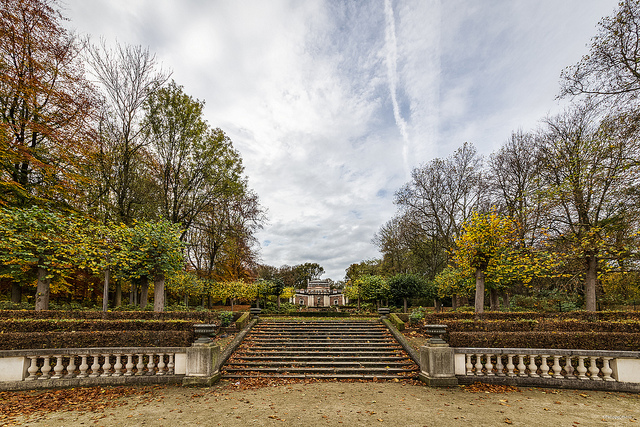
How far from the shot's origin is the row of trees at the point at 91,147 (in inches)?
519

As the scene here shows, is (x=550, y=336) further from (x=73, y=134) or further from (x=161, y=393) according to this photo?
(x=73, y=134)

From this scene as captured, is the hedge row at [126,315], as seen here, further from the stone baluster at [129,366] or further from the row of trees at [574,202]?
the row of trees at [574,202]

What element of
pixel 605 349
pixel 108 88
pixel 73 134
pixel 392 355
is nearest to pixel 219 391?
pixel 392 355

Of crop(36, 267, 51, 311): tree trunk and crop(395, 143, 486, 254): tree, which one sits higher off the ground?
crop(395, 143, 486, 254): tree

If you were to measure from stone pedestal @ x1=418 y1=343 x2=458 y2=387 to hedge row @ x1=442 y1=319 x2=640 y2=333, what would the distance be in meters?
1.67

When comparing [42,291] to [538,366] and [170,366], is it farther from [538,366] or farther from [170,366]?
[538,366]

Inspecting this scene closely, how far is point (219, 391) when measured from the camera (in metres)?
7.35

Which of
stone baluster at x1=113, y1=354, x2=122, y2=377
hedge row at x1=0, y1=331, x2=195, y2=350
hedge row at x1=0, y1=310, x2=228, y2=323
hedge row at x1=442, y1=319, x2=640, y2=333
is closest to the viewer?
stone baluster at x1=113, y1=354, x2=122, y2=377

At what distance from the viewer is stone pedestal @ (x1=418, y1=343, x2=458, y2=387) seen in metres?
7.53

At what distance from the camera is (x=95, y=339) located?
7.83 meters

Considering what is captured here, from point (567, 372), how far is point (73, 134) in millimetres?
21360

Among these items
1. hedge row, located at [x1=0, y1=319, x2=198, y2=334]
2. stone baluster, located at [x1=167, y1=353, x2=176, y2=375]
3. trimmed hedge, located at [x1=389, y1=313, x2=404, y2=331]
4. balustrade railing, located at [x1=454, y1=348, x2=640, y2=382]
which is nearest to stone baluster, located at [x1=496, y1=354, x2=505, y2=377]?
balustrade railing, located at [x1=454, y1=348, x2=640, y2=382]

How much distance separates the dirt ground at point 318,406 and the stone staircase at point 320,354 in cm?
137

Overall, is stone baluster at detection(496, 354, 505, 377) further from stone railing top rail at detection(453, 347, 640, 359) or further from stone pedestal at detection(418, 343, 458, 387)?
stone pedestal at detection(418, 343, 458, 387)
